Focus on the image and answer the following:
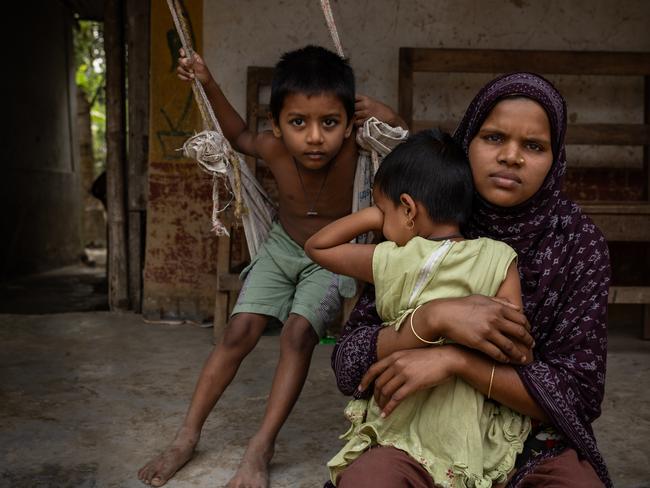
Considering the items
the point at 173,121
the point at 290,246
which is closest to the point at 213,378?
the point at 290,246

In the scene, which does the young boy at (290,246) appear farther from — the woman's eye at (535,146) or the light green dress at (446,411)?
the woman's eye at (535,146)

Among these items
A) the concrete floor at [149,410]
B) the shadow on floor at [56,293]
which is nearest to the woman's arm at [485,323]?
the concrete floor at [149,410]

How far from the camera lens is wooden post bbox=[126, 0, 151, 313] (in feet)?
14.0

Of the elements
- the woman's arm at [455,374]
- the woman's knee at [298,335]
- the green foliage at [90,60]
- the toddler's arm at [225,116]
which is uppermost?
the green foliage at [90,60]

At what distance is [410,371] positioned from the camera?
147 cm

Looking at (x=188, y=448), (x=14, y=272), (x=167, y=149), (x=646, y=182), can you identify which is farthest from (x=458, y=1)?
(x=14, y=272)

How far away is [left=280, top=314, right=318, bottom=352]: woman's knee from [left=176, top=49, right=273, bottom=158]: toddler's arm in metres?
0.65

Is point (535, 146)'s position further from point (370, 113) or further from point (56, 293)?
point (56, 293)

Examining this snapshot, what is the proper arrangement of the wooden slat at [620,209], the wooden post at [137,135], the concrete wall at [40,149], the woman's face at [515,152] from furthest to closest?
the concrete wall at [40,149]
the wooden post at [137,135]
the wooden slat at [620,209]
the woman's face at [515,152]

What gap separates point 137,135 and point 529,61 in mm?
2295

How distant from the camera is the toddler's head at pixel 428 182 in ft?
5.17

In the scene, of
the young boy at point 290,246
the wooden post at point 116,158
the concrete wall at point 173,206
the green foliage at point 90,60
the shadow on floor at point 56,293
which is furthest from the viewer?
the green foliage at point 90,60

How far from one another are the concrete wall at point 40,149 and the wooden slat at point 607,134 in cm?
458

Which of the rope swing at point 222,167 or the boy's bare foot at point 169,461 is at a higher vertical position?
the rope swing at point 222,167
